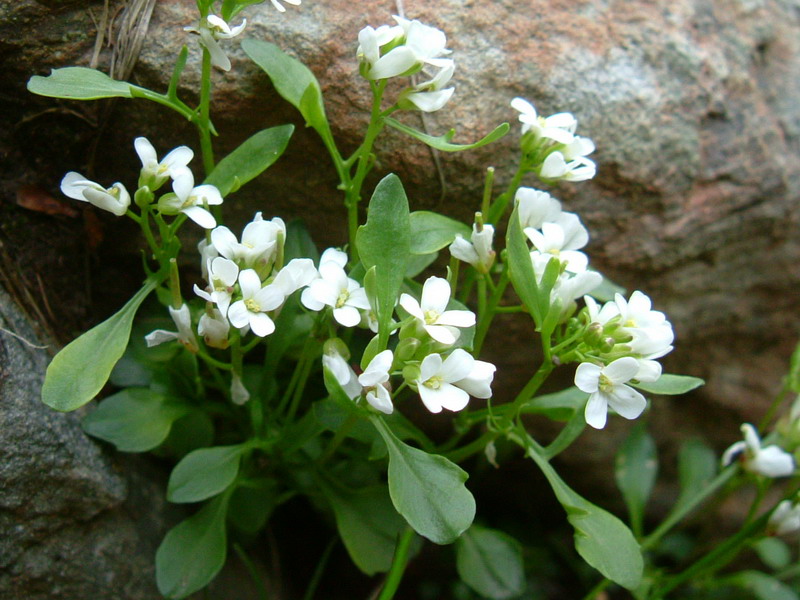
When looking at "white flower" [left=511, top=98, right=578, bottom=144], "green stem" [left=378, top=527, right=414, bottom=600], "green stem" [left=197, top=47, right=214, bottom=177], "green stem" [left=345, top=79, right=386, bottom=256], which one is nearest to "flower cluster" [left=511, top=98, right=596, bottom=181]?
"white flower" [left=511, top=98, right=578, bottom=144]

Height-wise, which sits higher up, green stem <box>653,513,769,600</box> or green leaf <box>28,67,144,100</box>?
green leaf <box>28,67,144,100</box>

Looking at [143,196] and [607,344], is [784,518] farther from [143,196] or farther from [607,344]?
[143,196]

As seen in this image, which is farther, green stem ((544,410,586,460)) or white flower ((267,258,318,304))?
green stem ((544,410,586,460))

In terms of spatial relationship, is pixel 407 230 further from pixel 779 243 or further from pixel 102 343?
pixel 779 243

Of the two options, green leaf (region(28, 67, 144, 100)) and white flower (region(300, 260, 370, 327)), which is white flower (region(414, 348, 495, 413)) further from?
green leaf (region(28, 67, 144, 100))

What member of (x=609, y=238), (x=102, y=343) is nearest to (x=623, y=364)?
(x=609, y=238)

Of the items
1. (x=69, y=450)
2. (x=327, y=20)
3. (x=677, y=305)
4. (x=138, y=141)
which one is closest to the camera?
(x=138, y=141)
